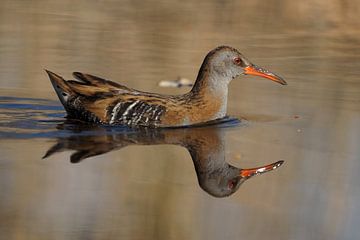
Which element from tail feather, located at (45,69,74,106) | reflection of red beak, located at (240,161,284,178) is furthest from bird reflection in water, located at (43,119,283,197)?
tail feather, located at (45,69,74,106)

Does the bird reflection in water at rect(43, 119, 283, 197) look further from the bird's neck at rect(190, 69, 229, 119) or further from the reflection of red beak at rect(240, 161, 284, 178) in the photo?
the bird's neck at rect(190, 69, 229, 119)

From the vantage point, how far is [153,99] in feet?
33.9

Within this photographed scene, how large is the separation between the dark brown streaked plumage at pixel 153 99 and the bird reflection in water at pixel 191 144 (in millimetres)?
123

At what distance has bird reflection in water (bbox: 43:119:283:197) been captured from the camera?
27.6ft

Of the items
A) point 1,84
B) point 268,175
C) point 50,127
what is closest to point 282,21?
point 1,84

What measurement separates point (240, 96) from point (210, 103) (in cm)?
160

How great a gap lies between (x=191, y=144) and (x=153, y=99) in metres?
0.87

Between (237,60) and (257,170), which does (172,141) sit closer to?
(257,170)

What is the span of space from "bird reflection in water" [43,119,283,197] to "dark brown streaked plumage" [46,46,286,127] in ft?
0.40

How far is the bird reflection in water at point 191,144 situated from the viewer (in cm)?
842

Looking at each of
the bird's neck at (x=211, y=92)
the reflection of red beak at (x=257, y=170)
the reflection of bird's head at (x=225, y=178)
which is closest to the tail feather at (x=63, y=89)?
the bird's neck at (x=211, y=92)

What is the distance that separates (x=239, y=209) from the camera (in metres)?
7.61

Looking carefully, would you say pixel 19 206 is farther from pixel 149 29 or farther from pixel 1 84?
pixel 149 29

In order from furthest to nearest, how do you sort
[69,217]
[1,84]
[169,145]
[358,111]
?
[1,84] → [358,111] → [169,145] → [69,217]
